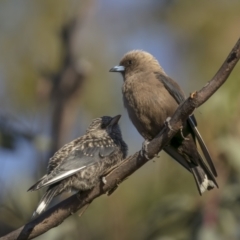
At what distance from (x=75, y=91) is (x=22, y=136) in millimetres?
2007

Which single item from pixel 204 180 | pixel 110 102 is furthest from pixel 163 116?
pixel 110 102

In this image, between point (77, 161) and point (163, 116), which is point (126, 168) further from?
point (163, 116)

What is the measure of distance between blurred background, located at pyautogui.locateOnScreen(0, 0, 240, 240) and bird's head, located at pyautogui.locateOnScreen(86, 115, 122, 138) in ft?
2.41

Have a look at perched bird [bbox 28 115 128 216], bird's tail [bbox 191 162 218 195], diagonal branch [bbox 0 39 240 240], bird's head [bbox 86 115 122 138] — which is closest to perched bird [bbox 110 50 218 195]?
bird's tail [bbox 191 162 218 195]

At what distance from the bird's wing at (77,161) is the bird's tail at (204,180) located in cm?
84

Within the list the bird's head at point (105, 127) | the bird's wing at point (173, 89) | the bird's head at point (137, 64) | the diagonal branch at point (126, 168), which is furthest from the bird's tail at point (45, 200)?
the bird's head at point (137, 64)

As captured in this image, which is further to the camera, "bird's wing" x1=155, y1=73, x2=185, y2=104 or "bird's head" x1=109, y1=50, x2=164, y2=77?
"bird's head" x1=109, y1=50, x2=164, y2=77

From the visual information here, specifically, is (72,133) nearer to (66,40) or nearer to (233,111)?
(66,40)

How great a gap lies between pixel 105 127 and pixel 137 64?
0.77 meters

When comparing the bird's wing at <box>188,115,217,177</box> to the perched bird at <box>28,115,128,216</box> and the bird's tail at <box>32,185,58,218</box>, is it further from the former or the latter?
the bird's tail at <box>32,185,58,218</box>

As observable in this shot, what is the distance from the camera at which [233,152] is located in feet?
23.1

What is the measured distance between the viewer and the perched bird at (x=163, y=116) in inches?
251

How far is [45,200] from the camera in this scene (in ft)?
19.7

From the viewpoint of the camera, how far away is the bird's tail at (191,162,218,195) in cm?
630
